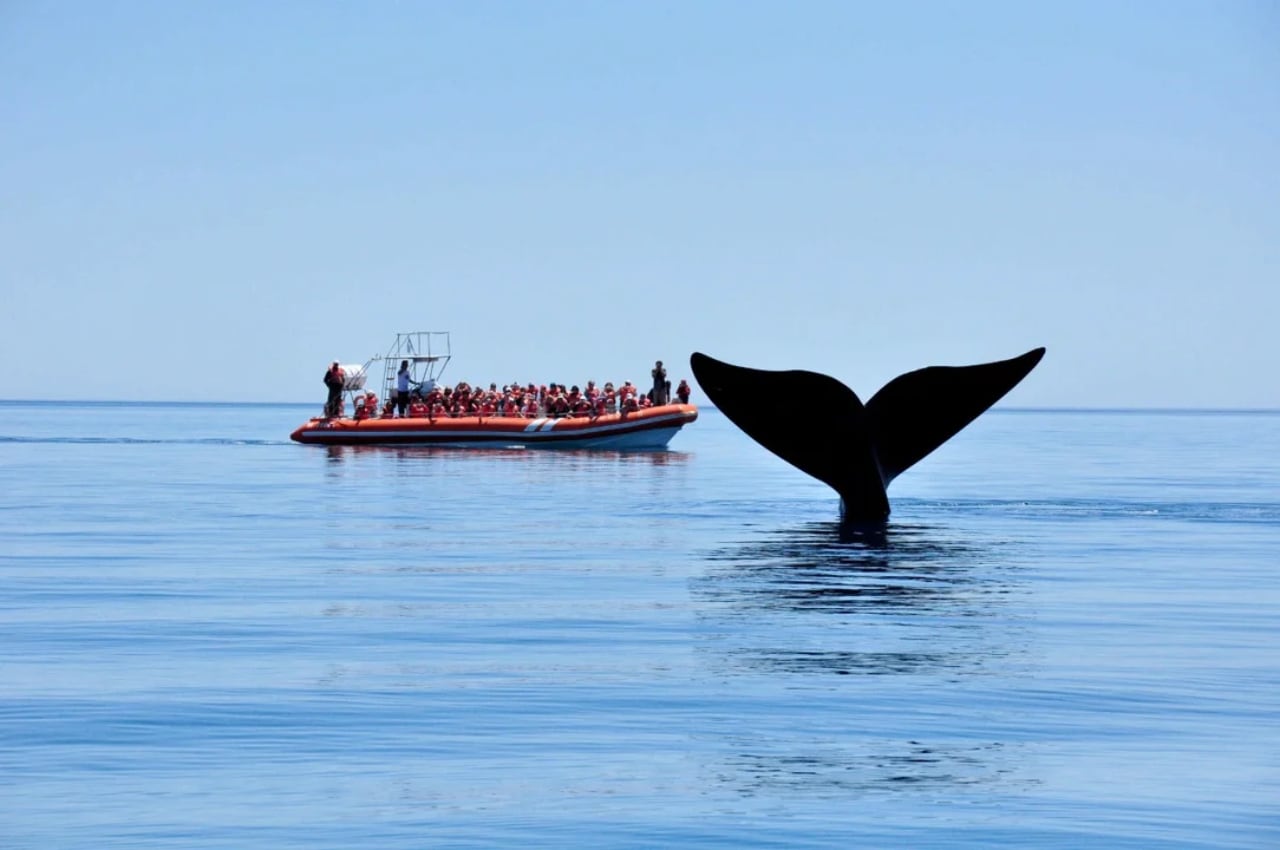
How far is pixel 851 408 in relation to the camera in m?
16.2

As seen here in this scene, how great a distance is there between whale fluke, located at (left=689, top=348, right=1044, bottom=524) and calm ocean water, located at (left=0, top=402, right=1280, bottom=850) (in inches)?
40.7

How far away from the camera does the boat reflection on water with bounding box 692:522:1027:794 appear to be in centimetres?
751

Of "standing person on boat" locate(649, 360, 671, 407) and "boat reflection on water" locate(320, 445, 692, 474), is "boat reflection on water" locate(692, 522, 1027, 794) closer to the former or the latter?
"boat reflection on water" locate(320, 445, 692, 474)

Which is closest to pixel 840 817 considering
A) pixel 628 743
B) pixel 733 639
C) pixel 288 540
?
pixel 628 743

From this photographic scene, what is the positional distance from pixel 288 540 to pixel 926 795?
44.2 feet

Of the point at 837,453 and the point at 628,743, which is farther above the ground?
the point at 837,453

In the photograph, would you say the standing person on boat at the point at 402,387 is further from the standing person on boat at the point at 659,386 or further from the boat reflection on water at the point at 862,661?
the boat reflection on water at the point at 862,661

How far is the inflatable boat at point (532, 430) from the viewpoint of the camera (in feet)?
158

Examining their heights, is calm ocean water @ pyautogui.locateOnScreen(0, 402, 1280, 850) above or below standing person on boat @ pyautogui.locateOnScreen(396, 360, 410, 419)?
below

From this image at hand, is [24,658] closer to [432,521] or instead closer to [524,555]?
[524,555]

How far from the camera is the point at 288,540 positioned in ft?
63.8

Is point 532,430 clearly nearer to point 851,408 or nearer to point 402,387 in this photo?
point 402,387

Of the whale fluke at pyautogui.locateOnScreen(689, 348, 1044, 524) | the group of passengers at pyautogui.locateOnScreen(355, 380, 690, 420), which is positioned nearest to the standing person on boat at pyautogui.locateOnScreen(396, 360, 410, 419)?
the group of passengers at pyautogui.locateOnScreen(355, 380, 690, 420)

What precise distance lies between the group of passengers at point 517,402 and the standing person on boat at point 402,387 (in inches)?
33.6
